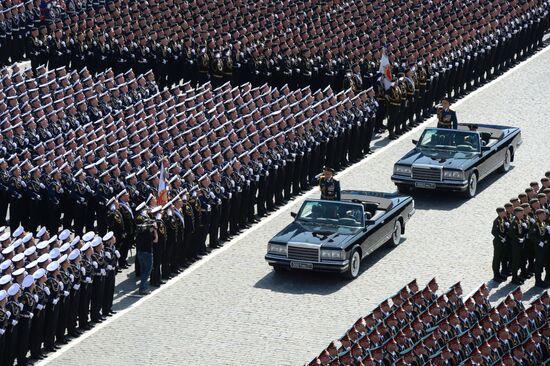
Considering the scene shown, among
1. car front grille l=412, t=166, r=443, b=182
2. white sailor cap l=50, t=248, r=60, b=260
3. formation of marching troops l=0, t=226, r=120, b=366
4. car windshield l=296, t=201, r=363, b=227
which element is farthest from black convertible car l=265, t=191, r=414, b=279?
white sailor cap l=50, t=248, r=60, b=260

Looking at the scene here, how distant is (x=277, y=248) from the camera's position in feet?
96.2

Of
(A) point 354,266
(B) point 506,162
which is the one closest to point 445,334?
(A) point 354,266

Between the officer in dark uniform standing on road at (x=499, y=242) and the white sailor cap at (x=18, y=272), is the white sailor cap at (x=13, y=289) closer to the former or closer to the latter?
the white sailor cap at (x=18, y=272)

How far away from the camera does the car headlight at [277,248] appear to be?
29.3 metres

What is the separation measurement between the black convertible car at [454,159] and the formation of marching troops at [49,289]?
781 cm

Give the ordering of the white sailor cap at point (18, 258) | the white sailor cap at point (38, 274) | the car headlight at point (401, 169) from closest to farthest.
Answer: the white sailor cap at point (38, 274)
the white sailor cap at point (18, 258)
the car headlight at point (401, 169)

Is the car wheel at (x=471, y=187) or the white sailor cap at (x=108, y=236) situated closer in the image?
the white sailor cap at (x=108, y=236)

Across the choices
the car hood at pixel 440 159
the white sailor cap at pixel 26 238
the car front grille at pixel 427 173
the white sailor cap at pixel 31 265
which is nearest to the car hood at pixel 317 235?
the car front grille at pixel 427 173

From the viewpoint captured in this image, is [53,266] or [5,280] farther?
[53,266]

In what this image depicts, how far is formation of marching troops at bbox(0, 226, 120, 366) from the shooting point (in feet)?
82.7

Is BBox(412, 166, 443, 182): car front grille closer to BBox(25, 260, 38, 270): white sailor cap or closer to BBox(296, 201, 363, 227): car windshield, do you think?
BBox(296, 201, 363, 227): car windshield

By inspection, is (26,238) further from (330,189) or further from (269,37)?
(269,37)

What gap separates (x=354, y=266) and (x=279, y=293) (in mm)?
1471

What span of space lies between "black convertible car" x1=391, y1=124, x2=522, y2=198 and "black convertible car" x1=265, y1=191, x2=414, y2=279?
1.83m
